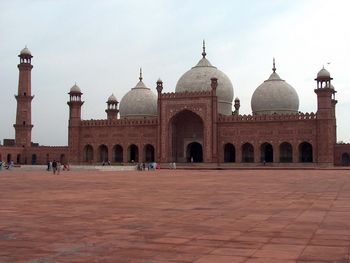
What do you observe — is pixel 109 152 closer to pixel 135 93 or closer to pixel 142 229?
pixel 135 93

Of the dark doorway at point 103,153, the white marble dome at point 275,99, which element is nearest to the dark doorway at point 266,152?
the white marble dome at point 275,99

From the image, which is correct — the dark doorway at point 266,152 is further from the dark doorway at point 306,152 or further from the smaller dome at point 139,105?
the smaller dome at point 139,105

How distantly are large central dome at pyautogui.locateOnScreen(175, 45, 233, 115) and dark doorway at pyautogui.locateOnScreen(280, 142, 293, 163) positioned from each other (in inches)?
202

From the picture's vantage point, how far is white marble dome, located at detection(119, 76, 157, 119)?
37656mm

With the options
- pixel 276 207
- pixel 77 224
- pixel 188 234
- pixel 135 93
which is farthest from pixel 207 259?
pixel 135 93

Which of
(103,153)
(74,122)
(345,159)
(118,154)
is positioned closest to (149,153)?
(118,154)

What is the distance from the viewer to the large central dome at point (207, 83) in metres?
34.3

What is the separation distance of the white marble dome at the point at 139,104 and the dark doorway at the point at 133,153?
292 centimetres

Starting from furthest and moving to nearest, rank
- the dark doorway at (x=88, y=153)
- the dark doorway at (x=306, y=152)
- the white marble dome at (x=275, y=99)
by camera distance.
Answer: the dark doorway at (x=88, y=153) < the white marble dome at (x=275, y=99) < the dark doorway at (x=306, y=152)

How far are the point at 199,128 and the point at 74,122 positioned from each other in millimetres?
9146

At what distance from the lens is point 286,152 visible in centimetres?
3148

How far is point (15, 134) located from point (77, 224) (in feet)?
120

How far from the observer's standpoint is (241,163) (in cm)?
3088

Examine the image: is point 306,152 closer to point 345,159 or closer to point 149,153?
point 345,159
